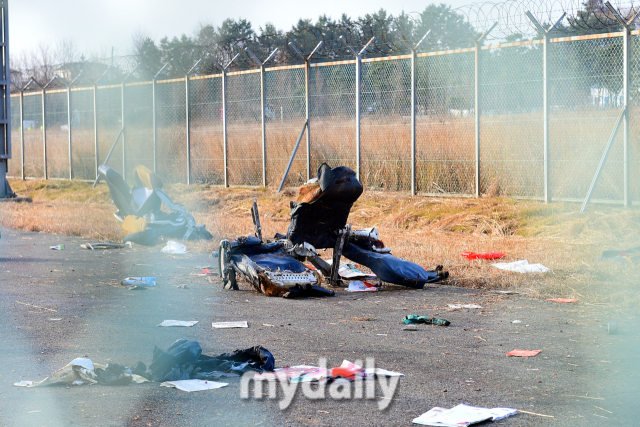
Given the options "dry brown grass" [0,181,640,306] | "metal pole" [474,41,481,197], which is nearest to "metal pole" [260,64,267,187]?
"dry brown grass" [0,181,640,306]

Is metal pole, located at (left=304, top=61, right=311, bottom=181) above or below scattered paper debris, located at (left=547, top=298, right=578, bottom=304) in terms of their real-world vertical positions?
above

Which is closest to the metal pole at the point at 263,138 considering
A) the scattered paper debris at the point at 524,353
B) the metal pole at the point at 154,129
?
the metal pole at the point at 154,129

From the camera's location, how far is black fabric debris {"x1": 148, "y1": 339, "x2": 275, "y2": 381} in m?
4.27

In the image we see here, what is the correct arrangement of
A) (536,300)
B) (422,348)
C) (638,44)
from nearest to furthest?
(422,348), (536,300), (638,44)

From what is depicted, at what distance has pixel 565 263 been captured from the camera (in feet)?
26.2

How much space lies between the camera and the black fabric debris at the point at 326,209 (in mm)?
7133

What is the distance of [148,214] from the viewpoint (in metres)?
11.2

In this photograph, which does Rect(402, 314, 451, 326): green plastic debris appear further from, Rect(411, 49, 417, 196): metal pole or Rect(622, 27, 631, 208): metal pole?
Rect(411, 49, 417, 196): metal pole

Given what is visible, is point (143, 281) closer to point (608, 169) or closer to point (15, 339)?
point (15, 339)

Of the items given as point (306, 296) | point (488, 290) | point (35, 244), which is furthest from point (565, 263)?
point (35, 244)

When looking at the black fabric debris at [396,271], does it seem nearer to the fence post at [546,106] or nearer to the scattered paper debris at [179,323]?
the scattered paper debris at [179,323]

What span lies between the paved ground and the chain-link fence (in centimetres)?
500

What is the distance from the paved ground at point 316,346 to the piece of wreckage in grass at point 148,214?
2551 mm

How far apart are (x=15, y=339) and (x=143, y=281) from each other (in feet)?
8.19
